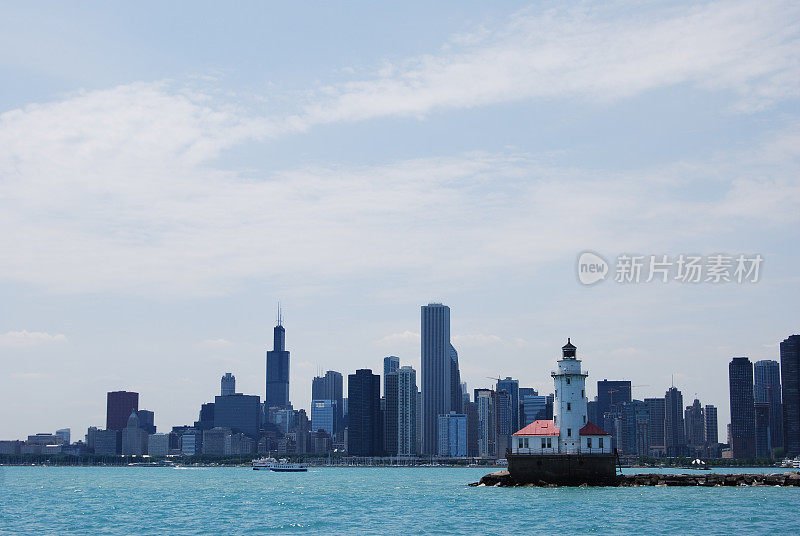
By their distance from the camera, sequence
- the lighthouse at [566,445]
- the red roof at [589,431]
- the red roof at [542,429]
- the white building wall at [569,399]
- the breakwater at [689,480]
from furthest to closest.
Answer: the breakwater at [689,480]
the red roof at [542,429]
the white building wall at [569,399]
the red roof at [589,431]
the lighthouse at [566,445]

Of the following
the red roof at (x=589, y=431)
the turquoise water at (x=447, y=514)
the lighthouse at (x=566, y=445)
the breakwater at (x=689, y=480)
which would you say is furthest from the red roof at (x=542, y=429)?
the turquoise water at (x=447, y=514)

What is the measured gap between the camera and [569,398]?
116m

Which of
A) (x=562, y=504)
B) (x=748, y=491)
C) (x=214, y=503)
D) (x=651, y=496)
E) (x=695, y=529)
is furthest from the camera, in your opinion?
(x=748, y=491)

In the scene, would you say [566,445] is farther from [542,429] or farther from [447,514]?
[447,514]

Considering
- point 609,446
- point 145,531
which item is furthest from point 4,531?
point 609,446

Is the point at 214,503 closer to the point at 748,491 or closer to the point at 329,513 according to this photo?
the point at 329,513

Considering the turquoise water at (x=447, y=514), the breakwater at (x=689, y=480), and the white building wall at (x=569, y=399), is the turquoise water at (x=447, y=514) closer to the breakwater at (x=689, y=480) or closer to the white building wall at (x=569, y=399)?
the breakwater at (x=689, y=480)

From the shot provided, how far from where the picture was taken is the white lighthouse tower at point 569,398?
115 m

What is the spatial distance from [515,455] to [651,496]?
1799 centimetres

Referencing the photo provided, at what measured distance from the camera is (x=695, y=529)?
236 ft

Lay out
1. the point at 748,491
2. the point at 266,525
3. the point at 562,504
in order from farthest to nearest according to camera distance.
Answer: the point at 748,491 → the point at 562,504 → the point at 266,525

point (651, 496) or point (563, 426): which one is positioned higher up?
point (563, 426)

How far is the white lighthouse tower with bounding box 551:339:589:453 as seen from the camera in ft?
378

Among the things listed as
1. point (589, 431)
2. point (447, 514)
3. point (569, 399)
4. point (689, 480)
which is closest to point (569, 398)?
point (569, 399)
